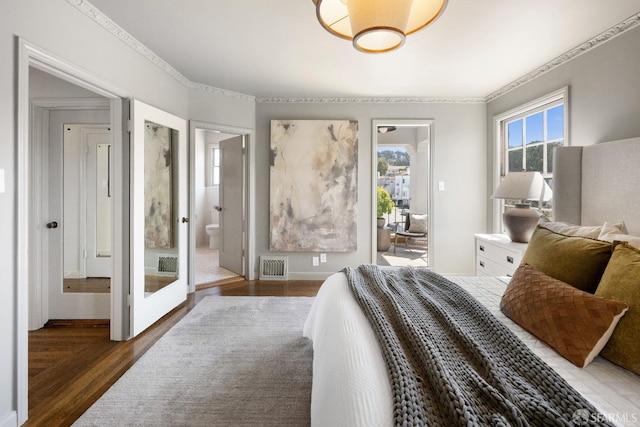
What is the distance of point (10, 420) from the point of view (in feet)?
5.12

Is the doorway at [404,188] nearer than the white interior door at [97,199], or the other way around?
the white interior door at [97,199]

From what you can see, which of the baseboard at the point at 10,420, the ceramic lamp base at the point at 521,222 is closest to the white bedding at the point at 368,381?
the baseboard at the point at 10,420

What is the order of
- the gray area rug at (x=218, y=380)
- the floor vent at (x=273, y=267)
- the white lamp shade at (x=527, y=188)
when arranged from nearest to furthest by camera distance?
the gray area rug at (x=218, y=380) → the white lamp shade at (x=527, y=188) → the floor vent at (x=273, y=267)

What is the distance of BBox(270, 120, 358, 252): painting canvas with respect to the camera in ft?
13.5

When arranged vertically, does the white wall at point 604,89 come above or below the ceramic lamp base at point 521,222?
above

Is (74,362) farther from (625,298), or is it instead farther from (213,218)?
(213,218)

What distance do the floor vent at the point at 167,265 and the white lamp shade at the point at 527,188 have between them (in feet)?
11.1

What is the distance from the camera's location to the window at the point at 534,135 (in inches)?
120

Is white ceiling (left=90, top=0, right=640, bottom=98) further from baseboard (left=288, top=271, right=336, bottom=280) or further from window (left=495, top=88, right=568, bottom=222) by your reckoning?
baseboard (left=288, top=271, right=336, bottom=280)

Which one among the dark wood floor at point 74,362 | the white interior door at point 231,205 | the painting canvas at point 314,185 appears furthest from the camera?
the white interior door at point 231,205

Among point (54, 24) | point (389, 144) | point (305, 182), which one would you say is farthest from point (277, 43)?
point (389, 144)

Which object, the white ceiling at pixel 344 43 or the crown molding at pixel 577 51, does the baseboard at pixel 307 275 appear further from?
the crown molding at pixel 577 51

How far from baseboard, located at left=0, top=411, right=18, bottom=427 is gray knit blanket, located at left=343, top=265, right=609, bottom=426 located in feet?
6.13

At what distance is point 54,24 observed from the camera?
1855mm
